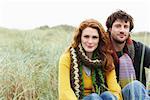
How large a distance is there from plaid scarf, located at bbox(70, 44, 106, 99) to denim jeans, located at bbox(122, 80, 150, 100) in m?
0.17

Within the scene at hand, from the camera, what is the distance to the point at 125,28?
13.3 ft

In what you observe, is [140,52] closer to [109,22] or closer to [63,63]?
[109,22]

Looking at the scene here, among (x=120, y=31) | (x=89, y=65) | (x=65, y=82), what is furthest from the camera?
(x=120, y=31)

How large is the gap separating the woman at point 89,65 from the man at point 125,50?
5.6 inches

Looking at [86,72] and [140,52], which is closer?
[86,72]

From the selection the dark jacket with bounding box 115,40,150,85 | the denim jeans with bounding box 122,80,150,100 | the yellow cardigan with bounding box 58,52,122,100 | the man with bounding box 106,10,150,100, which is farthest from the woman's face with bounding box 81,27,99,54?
the dark jacket with bounding box 115,40,150,85

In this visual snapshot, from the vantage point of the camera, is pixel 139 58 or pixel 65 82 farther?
pixel 139 58

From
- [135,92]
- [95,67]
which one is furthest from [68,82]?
[135,92]

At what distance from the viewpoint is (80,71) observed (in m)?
3.86

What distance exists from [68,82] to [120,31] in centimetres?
59

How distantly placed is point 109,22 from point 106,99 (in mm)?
673

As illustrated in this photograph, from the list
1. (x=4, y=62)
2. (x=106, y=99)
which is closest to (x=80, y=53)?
(x=106, y=99)

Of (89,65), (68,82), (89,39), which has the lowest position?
(68,82)

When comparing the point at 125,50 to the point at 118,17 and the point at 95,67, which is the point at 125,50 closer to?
the point at 118,17
